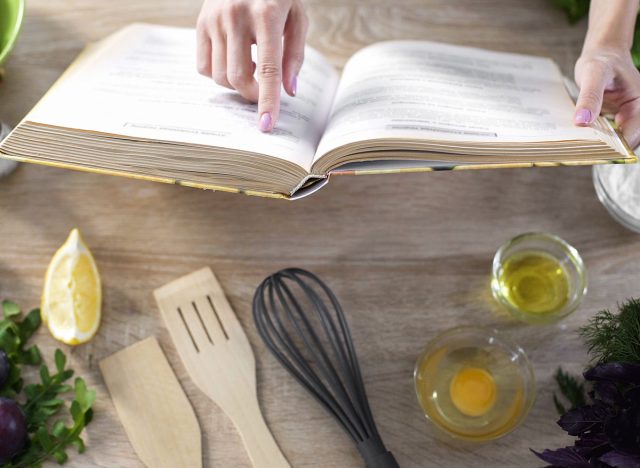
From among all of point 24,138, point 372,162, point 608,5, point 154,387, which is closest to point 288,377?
point 154,387

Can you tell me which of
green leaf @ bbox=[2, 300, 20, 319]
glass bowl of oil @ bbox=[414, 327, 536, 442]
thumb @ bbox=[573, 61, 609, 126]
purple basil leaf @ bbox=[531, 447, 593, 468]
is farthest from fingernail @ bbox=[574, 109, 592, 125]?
green leaf @ bbox=[2, 300, 20, 319]

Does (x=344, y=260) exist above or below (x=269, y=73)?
below

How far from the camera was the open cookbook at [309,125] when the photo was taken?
71 cm

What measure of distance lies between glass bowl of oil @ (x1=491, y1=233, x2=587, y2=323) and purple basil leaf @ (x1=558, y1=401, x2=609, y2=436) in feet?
0.57

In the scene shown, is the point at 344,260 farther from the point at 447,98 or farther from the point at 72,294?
the point at 72,294

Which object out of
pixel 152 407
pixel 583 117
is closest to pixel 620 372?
pixel 583 117

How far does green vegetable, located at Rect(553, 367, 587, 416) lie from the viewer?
2.53 feet

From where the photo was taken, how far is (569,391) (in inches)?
30.5

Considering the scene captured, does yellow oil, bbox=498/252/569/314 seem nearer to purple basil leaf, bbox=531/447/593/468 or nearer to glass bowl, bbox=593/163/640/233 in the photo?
glass bowl, bbox=593/163/640/233

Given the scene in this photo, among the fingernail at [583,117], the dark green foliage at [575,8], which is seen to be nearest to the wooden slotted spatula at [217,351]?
the fingernail at [583,117]

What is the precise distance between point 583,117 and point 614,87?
0.10m

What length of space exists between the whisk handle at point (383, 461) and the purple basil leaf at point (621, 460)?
239 millimetres

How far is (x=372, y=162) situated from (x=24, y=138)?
405 mm

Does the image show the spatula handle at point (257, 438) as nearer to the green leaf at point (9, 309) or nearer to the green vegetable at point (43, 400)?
the green vegetable at point (43, 400)
